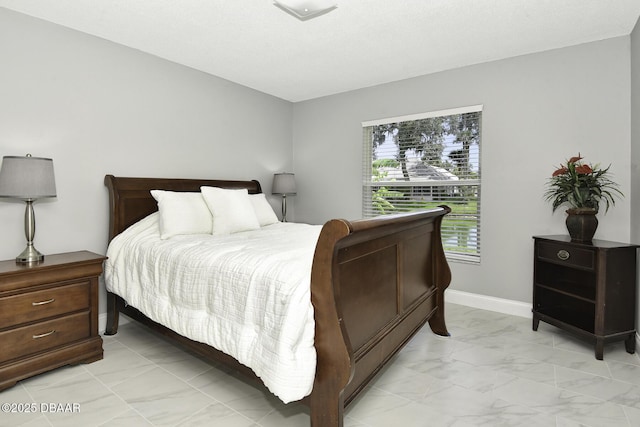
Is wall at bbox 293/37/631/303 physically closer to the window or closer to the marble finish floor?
the window

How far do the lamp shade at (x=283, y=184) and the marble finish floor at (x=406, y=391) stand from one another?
7.39ft

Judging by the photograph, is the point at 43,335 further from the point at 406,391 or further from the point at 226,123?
the point at 226,123

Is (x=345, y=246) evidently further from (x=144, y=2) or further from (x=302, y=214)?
(x=302, y=214)

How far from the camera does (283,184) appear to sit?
4.42m

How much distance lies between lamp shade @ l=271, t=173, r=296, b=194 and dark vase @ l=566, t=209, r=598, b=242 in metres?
2.92

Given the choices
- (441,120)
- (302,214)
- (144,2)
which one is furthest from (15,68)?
(441,120)

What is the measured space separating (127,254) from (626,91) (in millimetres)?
4138

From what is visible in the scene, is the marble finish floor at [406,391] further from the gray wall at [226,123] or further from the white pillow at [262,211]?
the white pillow at [262,211]

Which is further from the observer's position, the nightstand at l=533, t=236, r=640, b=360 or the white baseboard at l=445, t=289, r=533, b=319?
the white baseboard at l=445, t=289, r=533, b=319

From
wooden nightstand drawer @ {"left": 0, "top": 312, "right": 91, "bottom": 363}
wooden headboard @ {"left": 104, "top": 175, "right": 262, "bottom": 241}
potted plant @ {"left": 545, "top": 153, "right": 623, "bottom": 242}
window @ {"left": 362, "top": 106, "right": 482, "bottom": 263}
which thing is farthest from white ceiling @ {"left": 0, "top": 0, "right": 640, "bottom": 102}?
wooden nightstand drawer @ {"left": 0, "top": 312, "right": 91, "bottom": 363}

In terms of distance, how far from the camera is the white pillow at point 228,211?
2.99m

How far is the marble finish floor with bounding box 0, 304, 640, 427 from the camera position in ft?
5.90

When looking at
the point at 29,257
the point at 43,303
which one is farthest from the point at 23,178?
the point at 43,303

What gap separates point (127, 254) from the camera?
267cm
